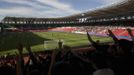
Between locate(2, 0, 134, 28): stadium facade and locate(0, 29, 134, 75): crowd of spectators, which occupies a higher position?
locate(0, 29, 134, 75): crowd of spectators

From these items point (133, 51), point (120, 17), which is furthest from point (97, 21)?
point (133, 51)

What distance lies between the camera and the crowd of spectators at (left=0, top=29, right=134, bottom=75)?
2465mm

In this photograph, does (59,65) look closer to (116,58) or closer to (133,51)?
(116,58)

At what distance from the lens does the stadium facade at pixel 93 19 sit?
73.3 m

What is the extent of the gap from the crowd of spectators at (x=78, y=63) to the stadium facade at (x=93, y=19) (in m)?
56.7

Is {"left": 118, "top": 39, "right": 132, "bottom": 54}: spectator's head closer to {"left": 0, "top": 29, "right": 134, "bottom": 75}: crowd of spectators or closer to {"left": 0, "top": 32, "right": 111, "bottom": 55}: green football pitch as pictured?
{"left": 0, "top": 29, "right": 134, "bottom": 75}: crowd of spectators

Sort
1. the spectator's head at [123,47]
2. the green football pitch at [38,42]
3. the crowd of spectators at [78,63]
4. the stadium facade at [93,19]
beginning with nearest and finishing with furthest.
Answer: the crowd of spectators at [78,63] → the spectator's head at [123,47] → the green football pitch at [38,42] → the stadium facade at [93,19]

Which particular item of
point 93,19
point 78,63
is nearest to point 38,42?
point 78,63

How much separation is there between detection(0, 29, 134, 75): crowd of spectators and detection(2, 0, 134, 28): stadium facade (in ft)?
186

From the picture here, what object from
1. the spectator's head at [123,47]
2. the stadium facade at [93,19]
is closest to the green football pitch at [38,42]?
the stadium facade at [93,19]

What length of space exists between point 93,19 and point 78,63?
360 ft

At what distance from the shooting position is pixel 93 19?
111688 mm

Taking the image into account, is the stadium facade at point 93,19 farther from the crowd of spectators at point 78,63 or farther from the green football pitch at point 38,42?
the crowd of spectators at point 78,63

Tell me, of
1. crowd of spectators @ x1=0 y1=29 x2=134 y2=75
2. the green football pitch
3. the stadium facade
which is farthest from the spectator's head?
the stadium facade
